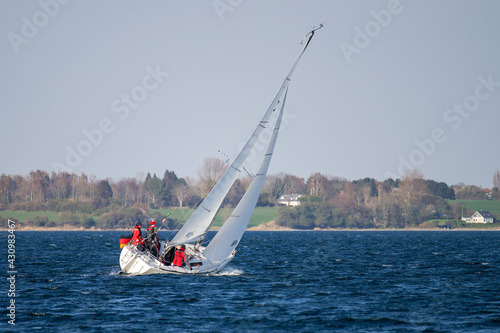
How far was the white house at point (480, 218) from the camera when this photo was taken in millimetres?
190250

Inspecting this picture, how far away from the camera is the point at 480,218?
7515 inches

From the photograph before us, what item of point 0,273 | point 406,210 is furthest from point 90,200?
point 0,273

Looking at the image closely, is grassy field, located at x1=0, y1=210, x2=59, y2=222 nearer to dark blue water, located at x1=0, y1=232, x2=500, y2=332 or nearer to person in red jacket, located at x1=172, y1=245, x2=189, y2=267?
dark blue water, located at x1=0, y1=232, x2=500, y2=332

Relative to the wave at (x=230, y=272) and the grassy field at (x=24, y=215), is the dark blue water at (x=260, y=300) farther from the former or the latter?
the grassy field at (x=24, y=215)

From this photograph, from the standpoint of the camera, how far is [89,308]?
24.5 metres

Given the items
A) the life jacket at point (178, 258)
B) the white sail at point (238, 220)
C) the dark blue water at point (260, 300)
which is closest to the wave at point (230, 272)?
the dark blue water at point (260, 300)

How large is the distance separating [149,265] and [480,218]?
580 feet

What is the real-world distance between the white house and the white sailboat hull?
567 feet

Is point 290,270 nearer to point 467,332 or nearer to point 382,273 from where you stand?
point 382,273

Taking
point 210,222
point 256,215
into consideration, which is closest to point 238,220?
point 210,222

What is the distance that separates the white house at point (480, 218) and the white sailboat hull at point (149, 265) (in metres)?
173

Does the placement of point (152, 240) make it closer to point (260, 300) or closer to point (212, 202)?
point (212, 202)

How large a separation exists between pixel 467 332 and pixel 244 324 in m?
7.77

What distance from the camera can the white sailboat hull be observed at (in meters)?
32.4
